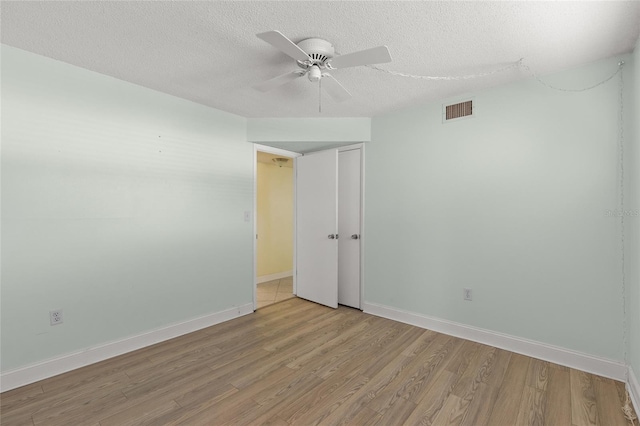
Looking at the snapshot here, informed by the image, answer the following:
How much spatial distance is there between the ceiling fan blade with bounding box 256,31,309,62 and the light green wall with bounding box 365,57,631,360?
181cm

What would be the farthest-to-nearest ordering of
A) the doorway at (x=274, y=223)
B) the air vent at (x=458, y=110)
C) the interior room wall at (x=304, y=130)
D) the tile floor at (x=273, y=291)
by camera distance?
the doorway at (x=274, y=223) < the tile floor at (x=273, y=291) < the interior room wall at (x=304, y=130) < the air vent at (x=458, y=110)

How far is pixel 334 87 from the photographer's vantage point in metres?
2.16

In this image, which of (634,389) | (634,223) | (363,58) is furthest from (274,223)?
(634,389)

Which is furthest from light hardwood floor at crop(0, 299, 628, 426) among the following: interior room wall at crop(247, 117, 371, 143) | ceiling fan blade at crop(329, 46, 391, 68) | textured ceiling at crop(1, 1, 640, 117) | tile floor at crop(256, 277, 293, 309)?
textured ceiling at crop(1, 1, 640, 117)

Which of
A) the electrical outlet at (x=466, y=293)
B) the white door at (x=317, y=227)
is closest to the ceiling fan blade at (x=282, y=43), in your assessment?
the white door at (x=317, y=227)

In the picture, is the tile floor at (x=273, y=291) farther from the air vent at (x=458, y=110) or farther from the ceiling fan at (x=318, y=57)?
the air vent at (x=458, y=110)

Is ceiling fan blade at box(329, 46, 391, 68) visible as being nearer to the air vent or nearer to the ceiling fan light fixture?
the ceiling fan light fixture

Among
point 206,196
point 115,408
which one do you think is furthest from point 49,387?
point 206,196

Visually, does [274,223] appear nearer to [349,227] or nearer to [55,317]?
[349,227]

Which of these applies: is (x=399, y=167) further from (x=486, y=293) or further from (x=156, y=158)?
(x=156, y=158)

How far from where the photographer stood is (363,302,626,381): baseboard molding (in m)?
2.16

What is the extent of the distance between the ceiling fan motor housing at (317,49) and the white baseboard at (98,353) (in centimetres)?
272

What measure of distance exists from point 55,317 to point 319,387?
2.08 m

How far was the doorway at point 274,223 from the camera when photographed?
16.8 ft
